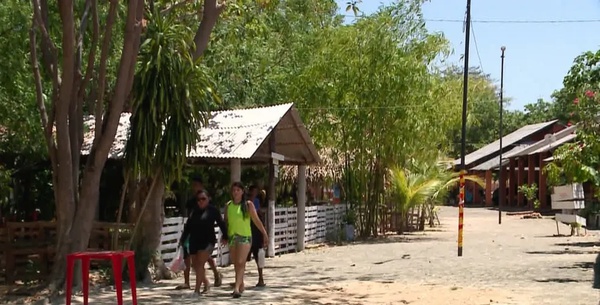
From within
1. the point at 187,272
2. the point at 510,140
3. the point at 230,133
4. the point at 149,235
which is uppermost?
the point at 510,140

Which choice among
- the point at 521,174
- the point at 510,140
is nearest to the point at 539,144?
the point at 521,174

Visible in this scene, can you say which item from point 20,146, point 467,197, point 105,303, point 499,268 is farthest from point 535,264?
point 467,197

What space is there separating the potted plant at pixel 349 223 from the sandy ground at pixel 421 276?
3.48ft

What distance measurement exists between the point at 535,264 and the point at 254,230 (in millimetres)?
7065

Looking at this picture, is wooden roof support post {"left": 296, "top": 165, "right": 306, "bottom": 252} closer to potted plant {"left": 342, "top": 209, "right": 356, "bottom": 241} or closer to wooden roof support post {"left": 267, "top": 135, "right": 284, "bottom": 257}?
wooden roof support post {"left": 267, "top": 135, "right": 284, "bottom": 257}

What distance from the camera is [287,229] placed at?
71.1 feet

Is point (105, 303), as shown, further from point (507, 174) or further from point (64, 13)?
point (507, 174)

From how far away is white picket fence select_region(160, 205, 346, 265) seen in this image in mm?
15820

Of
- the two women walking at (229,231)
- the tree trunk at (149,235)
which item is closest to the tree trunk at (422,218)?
the tree trunk at (149,235)

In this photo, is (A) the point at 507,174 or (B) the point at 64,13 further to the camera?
(A) the point at 507,174

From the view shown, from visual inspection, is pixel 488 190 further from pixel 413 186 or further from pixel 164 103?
pixel 164 103

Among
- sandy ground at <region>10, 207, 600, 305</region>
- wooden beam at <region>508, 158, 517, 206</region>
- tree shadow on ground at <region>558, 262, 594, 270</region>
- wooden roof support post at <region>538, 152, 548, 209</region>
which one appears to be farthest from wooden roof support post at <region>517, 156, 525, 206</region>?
tree shadow on ground at <region>558, 262, 594, 270</region>

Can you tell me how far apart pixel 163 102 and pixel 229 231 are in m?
2.10

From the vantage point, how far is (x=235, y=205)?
12344 millimetres
